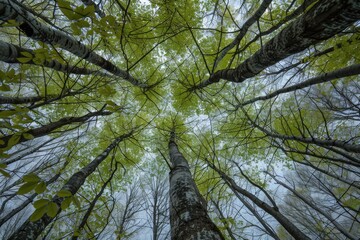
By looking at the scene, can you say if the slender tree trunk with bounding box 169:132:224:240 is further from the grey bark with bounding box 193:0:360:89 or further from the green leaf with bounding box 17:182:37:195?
the grey bark with bounding box 193:0:360:89

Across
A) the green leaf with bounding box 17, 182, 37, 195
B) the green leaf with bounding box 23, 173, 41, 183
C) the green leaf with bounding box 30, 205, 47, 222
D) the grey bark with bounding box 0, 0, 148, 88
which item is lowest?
the green leaf with bounding box 30, 205, 47, 222

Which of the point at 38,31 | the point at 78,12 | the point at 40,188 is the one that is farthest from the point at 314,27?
the point at 38,31

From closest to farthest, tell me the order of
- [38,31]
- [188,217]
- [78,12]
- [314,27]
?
[78,12]
[314,27]
[188,217]
[38,31]

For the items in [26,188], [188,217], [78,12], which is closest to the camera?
[26,188]

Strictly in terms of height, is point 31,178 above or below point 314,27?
below

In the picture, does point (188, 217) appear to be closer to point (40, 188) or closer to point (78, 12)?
point (40, 188)

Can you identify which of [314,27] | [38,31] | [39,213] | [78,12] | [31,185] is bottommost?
[39,213]

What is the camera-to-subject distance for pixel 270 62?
1.93m

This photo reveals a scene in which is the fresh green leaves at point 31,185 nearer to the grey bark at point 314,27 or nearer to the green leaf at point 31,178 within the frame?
the green leaf at point 31,178

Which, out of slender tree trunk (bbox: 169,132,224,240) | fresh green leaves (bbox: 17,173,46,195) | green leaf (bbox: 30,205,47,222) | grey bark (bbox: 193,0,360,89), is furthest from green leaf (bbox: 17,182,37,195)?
grey bark (bbox: 193,0,360,89)

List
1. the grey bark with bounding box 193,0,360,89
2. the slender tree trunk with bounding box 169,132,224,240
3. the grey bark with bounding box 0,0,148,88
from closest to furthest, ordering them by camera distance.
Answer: the grey bark with bounding box 193,0,360,89 → the slender tree trunk with bounding box 169,132,224,240 → the grey bark with bounding box 0,0,148,88

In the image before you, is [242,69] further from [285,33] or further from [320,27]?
[320,27]

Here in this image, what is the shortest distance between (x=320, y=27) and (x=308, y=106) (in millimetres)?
8201

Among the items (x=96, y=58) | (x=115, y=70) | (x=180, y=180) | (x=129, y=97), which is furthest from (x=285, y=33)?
(x=129, y=97)
